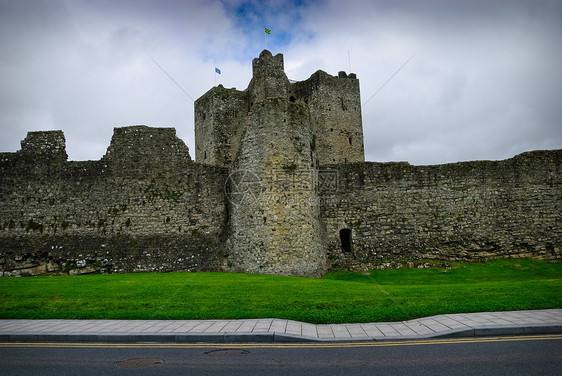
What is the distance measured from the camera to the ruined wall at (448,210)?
21.8 metres

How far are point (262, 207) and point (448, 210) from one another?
11391 mm

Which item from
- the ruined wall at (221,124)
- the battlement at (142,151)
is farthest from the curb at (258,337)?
the ruined wall at (221,124)

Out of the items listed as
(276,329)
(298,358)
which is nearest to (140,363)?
(298,358)

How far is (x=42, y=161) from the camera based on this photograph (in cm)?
2073

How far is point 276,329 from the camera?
852 cm

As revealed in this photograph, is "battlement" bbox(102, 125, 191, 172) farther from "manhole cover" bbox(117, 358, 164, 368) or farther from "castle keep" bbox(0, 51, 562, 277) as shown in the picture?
"manhole cover" bbox(117, 358, 164, 368)

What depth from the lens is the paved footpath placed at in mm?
8070

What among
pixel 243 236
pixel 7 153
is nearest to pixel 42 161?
pixel 7 153

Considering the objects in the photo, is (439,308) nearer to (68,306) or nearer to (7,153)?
(68,306)

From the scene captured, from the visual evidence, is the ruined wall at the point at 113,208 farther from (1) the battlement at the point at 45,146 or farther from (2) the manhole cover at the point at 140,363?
(2) the manhole cover at the point at 140,363

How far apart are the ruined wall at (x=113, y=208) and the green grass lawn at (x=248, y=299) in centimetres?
422

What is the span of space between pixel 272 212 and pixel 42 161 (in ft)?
42.9

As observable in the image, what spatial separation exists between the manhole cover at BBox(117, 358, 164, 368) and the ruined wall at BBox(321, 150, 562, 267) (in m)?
15.6

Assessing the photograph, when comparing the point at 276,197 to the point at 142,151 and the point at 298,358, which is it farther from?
the point at 298,358
